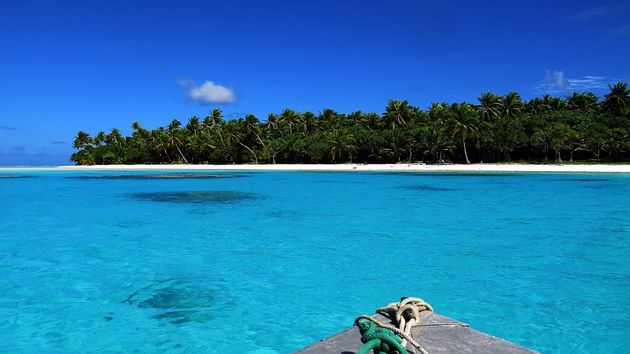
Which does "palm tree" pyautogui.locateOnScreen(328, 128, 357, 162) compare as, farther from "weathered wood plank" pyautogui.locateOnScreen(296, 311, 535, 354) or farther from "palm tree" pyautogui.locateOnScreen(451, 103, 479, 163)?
"weathered wood plank" pyautogui.locateOnScreen(296, 311, 535, 354)

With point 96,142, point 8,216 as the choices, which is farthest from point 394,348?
point 96,142

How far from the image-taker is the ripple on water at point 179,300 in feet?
21.8

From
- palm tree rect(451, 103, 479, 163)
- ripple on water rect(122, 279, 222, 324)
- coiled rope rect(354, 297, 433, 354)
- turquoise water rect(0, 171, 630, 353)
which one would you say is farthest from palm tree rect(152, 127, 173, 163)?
coiled rope rect(354, 297, 433, 354)

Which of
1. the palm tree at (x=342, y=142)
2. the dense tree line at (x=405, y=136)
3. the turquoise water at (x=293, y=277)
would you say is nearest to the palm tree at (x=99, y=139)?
the dense tree line at (x=405, y=136)

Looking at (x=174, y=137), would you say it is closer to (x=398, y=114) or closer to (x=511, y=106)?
(x=398, y=114)

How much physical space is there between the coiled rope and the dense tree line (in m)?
57.7

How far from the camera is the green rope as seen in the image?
2718mm

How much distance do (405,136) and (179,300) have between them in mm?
63333

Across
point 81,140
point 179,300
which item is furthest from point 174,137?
point 179,300

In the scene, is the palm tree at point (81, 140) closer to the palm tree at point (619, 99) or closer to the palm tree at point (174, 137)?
the palm tree at point (174, 137)

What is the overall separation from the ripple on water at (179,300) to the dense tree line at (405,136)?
5529 centimetres

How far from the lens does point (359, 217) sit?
55.5 ft

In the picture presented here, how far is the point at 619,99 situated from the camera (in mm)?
68438

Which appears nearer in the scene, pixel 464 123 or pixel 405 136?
pixel 464 123
